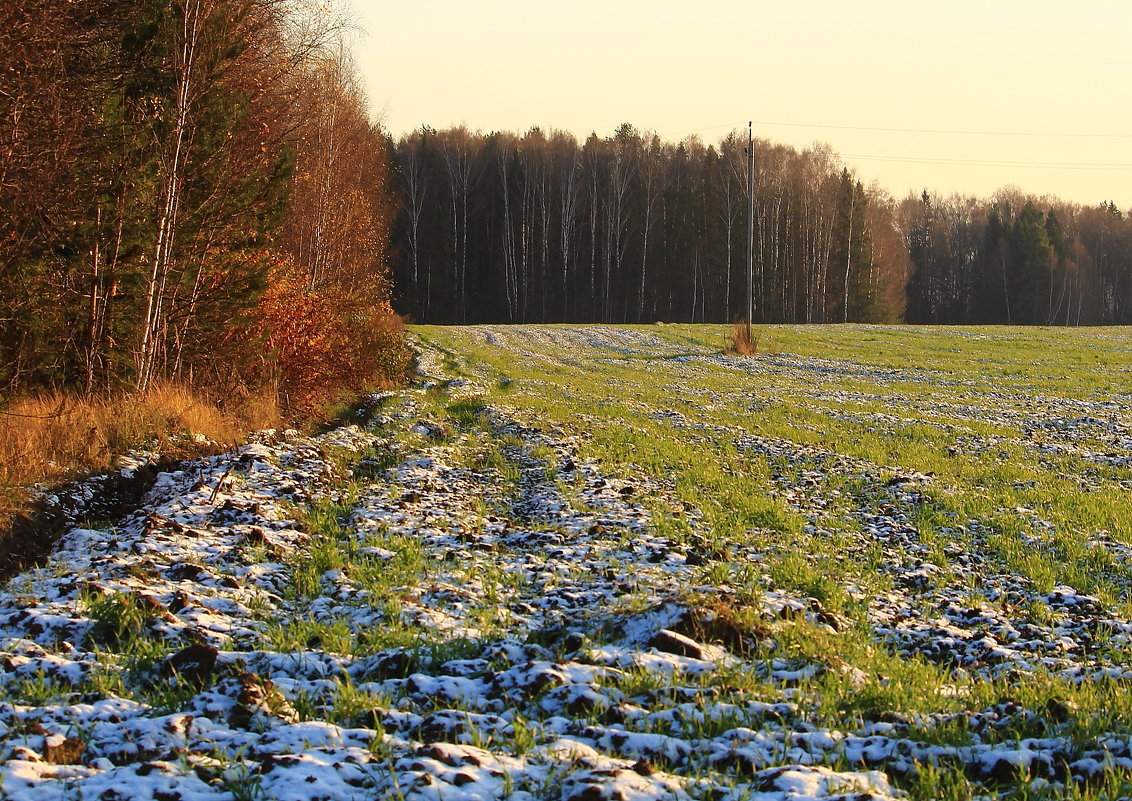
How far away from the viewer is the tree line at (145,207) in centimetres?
778

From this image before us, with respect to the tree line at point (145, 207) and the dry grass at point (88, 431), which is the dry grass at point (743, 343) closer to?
the tree line at point (145, 207)

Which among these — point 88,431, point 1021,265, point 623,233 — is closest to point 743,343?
point 88,431

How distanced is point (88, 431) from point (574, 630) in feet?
20.1

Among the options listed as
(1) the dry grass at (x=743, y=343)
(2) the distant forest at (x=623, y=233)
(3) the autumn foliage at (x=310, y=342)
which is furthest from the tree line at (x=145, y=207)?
(2) the distant forest at (x=623, y=233)

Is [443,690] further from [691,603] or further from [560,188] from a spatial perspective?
[560,188]

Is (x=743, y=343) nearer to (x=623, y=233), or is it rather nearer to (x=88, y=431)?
(x=88, y=431)

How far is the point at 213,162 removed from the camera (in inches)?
429

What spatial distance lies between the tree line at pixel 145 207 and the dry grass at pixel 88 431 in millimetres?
505

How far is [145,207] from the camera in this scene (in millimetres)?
9789

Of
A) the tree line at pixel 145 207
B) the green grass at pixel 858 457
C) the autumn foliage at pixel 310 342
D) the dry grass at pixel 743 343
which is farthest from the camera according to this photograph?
the dry grass at pixel 743 343

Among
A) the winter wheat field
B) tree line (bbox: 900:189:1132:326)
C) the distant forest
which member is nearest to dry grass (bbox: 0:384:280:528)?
the winter wheat field

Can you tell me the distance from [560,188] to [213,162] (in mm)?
57352

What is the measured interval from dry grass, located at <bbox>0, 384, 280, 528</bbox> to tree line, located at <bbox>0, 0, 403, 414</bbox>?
51 centimetres

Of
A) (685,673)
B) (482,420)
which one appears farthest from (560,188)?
(685,673)
